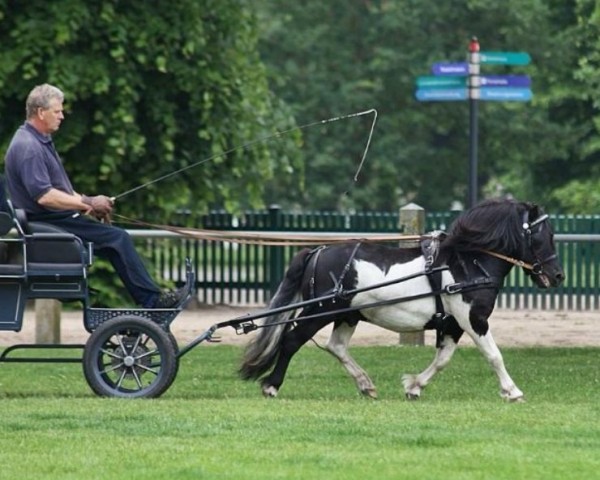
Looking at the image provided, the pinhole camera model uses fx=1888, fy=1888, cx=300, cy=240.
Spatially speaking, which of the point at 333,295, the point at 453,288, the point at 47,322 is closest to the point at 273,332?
the point at 333,295

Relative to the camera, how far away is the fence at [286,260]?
23.7 m

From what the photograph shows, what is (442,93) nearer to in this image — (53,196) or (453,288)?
(453,288)

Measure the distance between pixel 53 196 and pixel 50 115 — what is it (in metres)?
0.56

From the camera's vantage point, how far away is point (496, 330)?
1991cm

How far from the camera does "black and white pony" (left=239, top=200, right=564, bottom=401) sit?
12.6m

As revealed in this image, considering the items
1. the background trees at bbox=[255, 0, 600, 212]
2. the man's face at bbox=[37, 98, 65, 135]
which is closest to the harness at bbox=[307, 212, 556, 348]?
the man's face at bbox=[37, 98, 65, 135]

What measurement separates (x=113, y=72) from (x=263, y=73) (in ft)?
8.38

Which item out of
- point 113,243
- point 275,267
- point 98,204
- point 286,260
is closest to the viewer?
point 98,204

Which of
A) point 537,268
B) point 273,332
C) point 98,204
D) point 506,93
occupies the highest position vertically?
point 506,93

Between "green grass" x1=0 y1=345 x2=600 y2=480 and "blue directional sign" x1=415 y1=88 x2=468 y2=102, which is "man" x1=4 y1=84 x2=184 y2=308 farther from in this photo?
"blue directional sign" x1=415 y1=88 x2=468 y2=102

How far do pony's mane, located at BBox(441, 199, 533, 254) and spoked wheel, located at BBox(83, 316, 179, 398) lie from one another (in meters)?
2.01

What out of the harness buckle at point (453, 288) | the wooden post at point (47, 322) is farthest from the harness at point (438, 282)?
the wooden post at point (47, 322)

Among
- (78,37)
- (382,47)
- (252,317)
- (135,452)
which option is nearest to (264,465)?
(135,452)

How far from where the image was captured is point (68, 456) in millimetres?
9461
